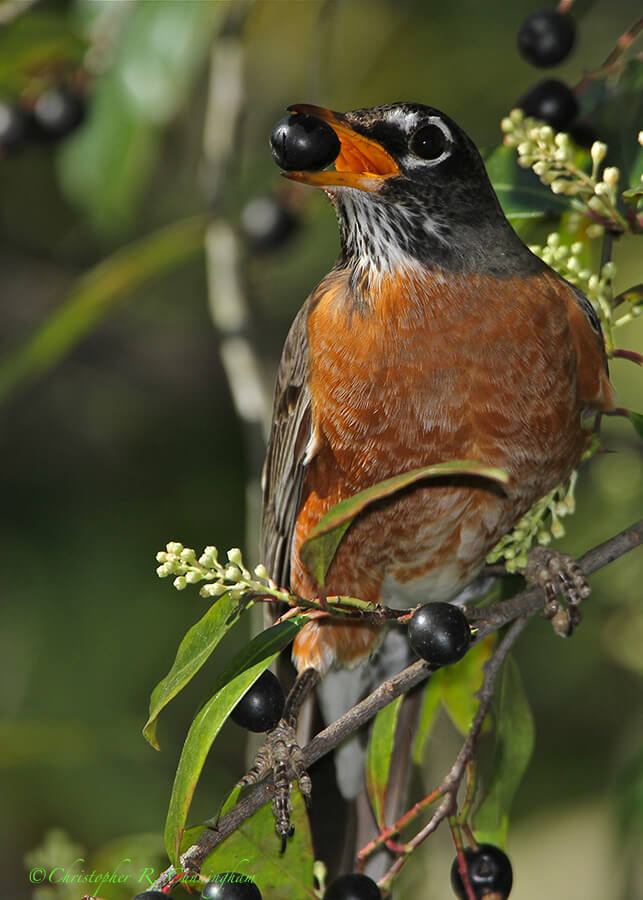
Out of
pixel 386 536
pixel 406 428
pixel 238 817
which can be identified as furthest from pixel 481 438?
pixel 238 817

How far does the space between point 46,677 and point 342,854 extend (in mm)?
2535

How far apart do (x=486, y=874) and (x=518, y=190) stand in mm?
1679

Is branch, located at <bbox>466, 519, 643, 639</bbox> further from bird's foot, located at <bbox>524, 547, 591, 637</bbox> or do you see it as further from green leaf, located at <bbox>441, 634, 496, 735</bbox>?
green leaf, located at <bbox>441, 634, 496, 735</bbox>

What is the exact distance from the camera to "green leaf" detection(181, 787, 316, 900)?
2494 mm

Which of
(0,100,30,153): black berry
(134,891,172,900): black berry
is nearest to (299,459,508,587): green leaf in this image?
(134,891,172,900): black berry

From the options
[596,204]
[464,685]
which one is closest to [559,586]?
[464,685]

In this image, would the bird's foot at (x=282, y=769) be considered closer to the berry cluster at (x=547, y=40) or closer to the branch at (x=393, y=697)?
the branch at (x=393, y=697)

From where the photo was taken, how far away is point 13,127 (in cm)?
438

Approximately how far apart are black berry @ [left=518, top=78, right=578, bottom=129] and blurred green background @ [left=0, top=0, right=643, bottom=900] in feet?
4.62

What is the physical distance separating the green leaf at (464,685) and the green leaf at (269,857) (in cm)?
64

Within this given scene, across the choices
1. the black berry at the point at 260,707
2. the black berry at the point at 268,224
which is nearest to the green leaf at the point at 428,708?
the black berry at the point at 260,707

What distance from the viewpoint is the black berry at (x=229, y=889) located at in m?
2.35

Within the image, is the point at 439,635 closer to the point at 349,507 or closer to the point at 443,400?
the point at 349,507

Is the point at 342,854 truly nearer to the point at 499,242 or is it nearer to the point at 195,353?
the point at 499,242
